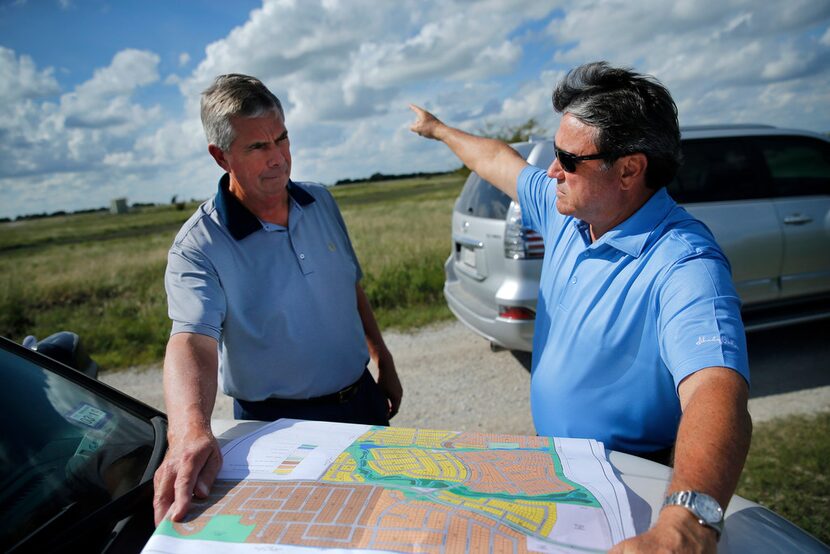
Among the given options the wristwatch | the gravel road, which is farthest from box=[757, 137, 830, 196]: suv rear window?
the wristwatch

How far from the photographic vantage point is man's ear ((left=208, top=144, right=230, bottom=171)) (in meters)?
2.00

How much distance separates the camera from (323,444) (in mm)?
1336

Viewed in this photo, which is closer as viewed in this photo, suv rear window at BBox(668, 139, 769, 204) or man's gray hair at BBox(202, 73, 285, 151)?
man's gray hair at BBox(202, 73, 285, 151)

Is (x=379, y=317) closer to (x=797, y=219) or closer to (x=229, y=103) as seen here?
(x=797, y=219)

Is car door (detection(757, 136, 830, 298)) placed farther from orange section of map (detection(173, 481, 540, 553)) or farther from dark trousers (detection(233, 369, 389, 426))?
orange section of map (detection(173, 481, 540, 553))

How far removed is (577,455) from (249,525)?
0.78 m

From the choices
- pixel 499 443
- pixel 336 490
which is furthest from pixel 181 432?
pixel 499 443

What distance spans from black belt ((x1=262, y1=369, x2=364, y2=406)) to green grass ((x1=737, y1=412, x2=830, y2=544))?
2172 mm

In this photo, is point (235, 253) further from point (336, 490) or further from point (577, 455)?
point (577, 455)

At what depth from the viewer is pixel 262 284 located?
195 centimetres

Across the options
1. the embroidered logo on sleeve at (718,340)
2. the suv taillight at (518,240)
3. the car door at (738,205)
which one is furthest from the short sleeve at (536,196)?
the car door at (738,205)

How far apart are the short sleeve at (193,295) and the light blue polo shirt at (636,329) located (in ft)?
3.65

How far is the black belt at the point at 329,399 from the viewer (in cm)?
203

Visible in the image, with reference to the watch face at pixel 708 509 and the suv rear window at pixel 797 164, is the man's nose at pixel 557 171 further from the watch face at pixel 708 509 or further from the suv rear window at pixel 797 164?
the suv rear window at pixel 797 164
